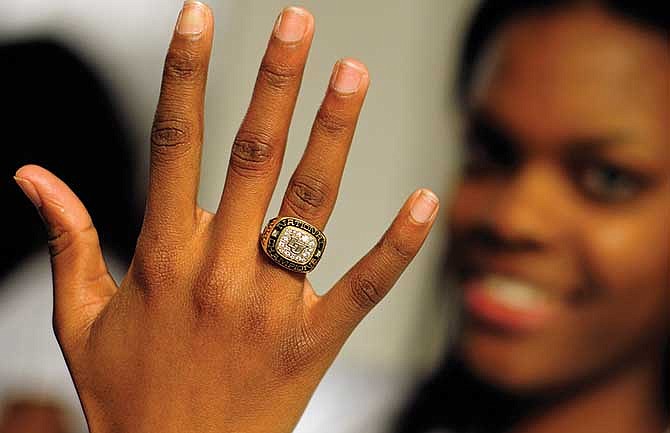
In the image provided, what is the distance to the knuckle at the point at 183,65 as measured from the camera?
1.72 ft

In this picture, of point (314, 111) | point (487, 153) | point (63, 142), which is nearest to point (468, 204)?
point (487, 153)

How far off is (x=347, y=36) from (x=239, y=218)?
1.26 m

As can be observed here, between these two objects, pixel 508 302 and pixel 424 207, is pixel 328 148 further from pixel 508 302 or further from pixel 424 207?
pixel 508 302

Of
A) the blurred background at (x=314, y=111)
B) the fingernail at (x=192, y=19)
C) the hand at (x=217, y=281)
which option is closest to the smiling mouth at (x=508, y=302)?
the blurred background at (x=314, y=111)

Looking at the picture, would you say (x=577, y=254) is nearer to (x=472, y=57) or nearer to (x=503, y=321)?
(x=503, y=321)

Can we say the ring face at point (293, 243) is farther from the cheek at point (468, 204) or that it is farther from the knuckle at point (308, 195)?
the cheek at point (468, 204)

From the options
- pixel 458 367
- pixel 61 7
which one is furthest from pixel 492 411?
pixel 61 7

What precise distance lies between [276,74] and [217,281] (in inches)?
4.7

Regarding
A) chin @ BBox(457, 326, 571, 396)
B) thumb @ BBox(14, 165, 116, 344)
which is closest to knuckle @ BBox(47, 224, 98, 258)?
thumb @ BBox(14, 165, 116, 344)

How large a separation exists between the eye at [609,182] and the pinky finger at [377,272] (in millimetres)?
637

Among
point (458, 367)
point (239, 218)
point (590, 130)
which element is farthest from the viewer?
point (458, 367)

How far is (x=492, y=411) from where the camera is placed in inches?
53.9

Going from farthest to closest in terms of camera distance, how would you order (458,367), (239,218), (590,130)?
1. (458,367)
2. (590,130)
3. (239,218)

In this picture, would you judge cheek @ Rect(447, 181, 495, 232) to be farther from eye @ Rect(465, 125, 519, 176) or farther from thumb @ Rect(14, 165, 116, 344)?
thumb @ Rect(14, 165, 116, 344)
